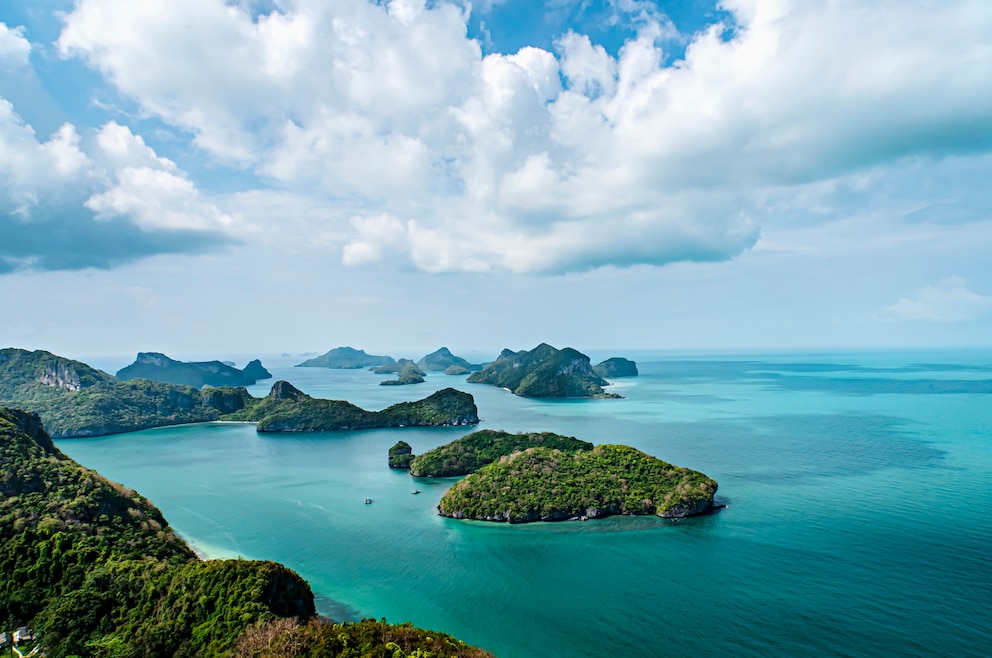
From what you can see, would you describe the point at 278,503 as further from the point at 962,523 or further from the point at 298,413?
the point at 962,523

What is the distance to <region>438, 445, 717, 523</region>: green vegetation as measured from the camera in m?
64.9

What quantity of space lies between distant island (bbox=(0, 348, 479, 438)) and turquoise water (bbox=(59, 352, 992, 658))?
35.1 m

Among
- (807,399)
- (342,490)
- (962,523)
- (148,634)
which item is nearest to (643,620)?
(148,634)

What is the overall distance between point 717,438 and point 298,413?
4568 inches

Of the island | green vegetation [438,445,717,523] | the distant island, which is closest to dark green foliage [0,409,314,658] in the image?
the island

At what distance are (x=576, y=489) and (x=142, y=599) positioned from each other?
4867 cm

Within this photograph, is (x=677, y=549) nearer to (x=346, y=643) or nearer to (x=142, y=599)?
(x=346, y=643)

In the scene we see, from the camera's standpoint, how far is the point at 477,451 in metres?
91.8

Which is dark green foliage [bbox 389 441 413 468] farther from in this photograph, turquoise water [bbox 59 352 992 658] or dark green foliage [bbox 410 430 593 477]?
dark green foliage [bbox 410 430 593 477]

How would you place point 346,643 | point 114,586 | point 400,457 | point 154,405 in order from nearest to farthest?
1. point 346,643
2. point 114,586
3. point 400,457
4. point 154,405

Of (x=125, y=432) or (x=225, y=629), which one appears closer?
(x=225, y=629)

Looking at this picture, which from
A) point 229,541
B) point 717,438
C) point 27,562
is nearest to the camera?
point 27,562

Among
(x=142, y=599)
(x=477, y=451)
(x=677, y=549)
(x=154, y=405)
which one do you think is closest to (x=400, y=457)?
(x=477, y=451)

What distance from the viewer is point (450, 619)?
42125mm
